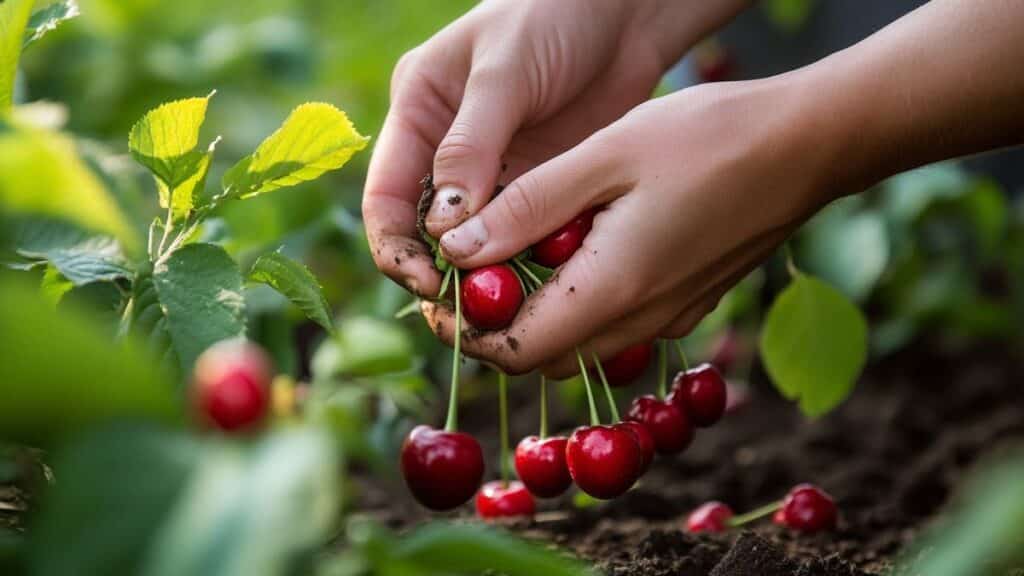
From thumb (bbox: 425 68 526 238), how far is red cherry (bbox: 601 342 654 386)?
0.94 feet

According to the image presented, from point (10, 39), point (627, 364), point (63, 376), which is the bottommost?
point (63, 376)

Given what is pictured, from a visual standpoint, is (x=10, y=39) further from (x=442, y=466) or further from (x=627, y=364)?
(x=627, y=364)

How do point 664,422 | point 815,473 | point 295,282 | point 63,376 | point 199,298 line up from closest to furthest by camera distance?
point 63,376, point 199,298, point 295,282, point 664,422, point 815,473

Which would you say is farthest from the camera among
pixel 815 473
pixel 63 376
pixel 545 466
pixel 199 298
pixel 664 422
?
pixel 815 473

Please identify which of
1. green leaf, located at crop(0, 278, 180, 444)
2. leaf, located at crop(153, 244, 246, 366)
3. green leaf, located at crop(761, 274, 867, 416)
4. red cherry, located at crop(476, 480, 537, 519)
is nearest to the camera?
green leaf, located at crop(0, 278, 180, 444)

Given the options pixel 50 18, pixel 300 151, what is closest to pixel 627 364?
pixel 300 151

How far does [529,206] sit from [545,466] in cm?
32

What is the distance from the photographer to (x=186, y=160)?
1.35 m

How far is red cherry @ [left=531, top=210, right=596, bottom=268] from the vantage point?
156cm

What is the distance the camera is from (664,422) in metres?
1.64

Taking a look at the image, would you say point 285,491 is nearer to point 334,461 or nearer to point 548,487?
point 334,461

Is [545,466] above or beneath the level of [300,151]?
beneath

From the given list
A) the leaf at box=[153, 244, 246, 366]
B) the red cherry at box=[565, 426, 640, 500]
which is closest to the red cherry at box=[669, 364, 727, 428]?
the red cherry at box=[565, 426, 640, 500]

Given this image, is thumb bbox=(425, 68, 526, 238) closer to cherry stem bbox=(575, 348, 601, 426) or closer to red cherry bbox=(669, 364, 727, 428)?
cherry stem bbox=(575, 348, 601, 426)
